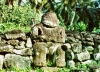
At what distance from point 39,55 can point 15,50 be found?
1.76 feet

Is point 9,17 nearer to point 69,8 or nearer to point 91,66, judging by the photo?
point 91,66

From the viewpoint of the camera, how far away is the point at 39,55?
6.93 metres

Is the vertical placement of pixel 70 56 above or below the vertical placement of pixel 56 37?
below

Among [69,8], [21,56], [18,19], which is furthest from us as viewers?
[69,8]

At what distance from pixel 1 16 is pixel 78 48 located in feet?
20.6

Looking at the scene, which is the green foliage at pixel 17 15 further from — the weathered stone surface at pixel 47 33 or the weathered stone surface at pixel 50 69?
the weathered stone surface at pixel 50 69

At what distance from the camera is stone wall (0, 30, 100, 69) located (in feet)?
22.3

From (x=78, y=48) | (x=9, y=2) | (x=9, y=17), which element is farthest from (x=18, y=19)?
(x=78, y=48)

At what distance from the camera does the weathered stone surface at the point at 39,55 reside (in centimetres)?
691

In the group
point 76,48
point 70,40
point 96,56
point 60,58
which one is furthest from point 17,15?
point 60,58

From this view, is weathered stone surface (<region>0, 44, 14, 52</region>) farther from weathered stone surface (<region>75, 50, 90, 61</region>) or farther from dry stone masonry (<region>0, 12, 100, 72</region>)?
weathered stone surface (<region>75, 50, 90, 61</region>)

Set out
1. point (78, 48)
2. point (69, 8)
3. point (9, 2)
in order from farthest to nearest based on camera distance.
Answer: point (69, 8), point (9, 2), point (78, 48)

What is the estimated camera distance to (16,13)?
12758 mm

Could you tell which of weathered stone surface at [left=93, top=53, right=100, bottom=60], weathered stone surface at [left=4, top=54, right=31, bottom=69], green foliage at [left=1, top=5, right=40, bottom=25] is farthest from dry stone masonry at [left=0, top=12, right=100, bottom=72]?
green foliage at [left=1, top=5, right=40, bottom=25]
